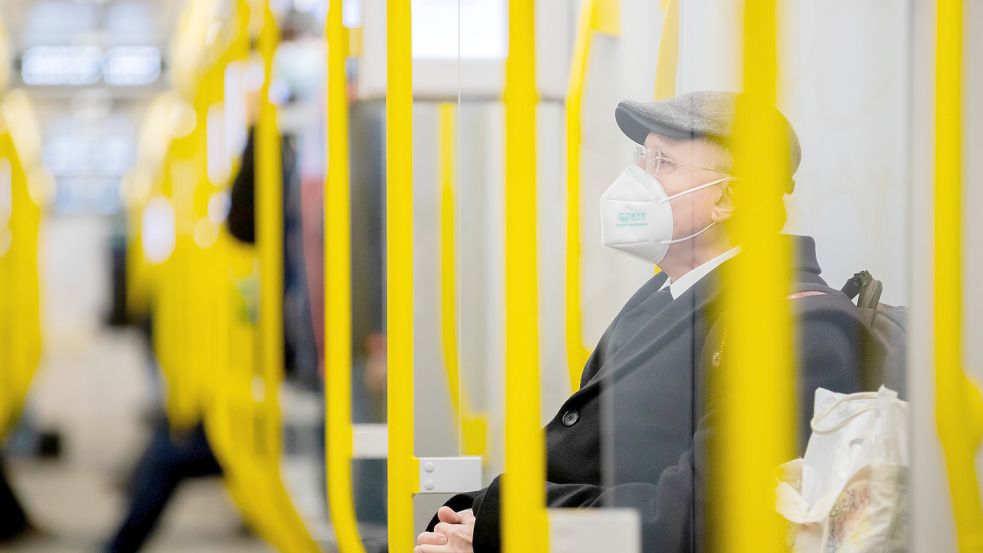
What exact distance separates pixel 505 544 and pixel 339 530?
2.94 feet

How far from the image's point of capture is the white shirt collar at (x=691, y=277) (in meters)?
1.31

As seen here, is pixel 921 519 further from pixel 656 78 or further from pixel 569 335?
pixel 656 78

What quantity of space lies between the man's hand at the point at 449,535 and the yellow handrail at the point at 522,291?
39cm

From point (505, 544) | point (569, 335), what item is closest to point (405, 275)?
point (569, 335)

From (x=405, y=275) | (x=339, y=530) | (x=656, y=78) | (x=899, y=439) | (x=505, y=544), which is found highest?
(x=656, y=78)

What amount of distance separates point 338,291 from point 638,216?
2.95 ft

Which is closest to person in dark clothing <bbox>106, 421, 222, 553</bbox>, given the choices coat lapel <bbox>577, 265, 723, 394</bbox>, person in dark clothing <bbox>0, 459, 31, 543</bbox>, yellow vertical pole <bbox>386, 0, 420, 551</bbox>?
person in dark clothing <bbox>0, 459, 31, 543</bbox>

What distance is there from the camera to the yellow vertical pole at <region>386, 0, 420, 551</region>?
5.88 feet

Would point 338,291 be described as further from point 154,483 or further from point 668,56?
point 154,483

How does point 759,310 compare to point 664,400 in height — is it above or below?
above

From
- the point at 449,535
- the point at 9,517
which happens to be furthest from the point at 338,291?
the point at 9,517

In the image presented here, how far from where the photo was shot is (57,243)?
12.6 m

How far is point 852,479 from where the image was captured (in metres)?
1.23

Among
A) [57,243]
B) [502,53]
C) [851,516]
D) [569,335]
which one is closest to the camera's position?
[851,516]
